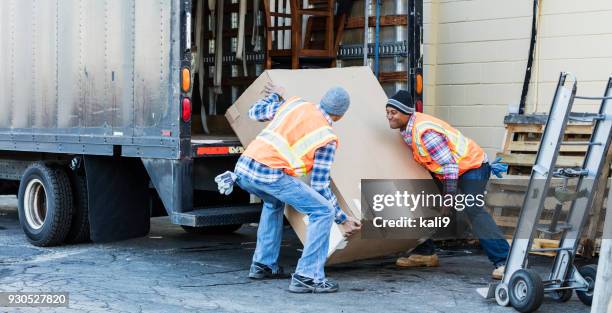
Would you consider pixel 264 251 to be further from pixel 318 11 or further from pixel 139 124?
pixel 318 11

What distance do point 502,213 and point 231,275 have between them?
8.50ft

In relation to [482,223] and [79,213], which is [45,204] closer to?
[79,213]

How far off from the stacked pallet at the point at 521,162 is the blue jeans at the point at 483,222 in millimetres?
932

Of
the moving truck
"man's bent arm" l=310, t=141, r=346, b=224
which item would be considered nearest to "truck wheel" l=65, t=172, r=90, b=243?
the moving truck

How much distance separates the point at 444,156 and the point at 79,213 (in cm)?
364

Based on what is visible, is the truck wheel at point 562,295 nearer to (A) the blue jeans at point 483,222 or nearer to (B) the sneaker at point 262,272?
(A) the blue jeans at point 483,222

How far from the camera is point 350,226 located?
7641mm

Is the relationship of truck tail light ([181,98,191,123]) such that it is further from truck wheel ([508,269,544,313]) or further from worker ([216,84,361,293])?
truck wheel ([508,269,544,313])

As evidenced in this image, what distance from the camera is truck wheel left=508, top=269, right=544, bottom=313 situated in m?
6.61

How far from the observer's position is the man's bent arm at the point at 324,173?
7414mm

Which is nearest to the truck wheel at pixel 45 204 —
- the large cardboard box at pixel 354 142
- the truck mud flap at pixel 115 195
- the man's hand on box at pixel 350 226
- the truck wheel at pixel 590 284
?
the truck mud flap at pixel 115 195

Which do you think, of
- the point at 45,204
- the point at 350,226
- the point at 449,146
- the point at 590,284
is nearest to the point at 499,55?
the point at 449,146

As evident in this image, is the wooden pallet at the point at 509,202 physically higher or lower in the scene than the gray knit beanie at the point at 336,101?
lower

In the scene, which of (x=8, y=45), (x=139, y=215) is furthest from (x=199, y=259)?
(x=8, y=45)
